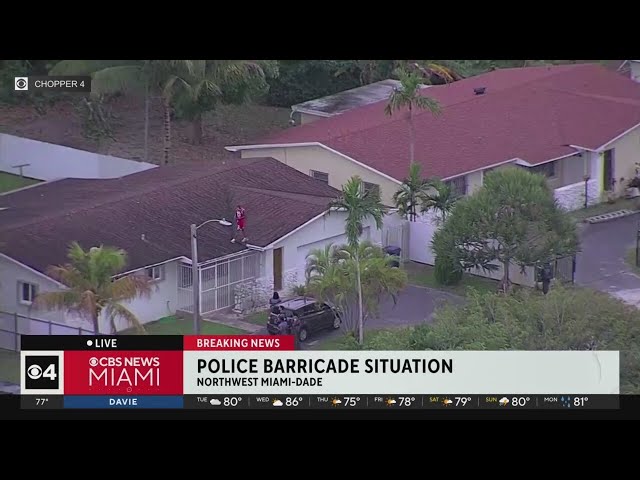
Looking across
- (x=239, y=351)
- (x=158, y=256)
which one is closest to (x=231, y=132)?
(x=158, y=256)

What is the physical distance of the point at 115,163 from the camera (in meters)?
8.31

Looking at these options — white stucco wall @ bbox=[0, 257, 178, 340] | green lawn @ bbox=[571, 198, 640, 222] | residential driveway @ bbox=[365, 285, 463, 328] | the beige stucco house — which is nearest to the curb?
green lawn @ bbox=[571, 198, 640, 222]

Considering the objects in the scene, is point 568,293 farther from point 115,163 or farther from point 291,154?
point 115,163

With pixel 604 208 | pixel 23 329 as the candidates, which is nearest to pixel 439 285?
pixel 604 208

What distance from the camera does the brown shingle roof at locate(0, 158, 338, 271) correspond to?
7762 mm

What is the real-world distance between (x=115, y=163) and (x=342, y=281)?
1493mm

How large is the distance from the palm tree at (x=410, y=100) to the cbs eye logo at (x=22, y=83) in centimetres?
206

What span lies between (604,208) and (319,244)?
161cm

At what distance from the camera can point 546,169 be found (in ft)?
27.1

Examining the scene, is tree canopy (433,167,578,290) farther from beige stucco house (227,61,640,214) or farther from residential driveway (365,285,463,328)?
residential driveway (365,285,463,328)

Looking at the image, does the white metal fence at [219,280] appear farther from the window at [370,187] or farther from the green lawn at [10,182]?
the green lawn at [10,182]

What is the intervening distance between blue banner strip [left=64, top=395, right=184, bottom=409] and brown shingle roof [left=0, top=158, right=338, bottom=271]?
724 millimetres

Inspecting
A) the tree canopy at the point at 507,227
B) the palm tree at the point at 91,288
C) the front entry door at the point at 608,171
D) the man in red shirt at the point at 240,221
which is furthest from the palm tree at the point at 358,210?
the front entry door at the point at 608,171

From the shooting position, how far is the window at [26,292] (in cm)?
762
